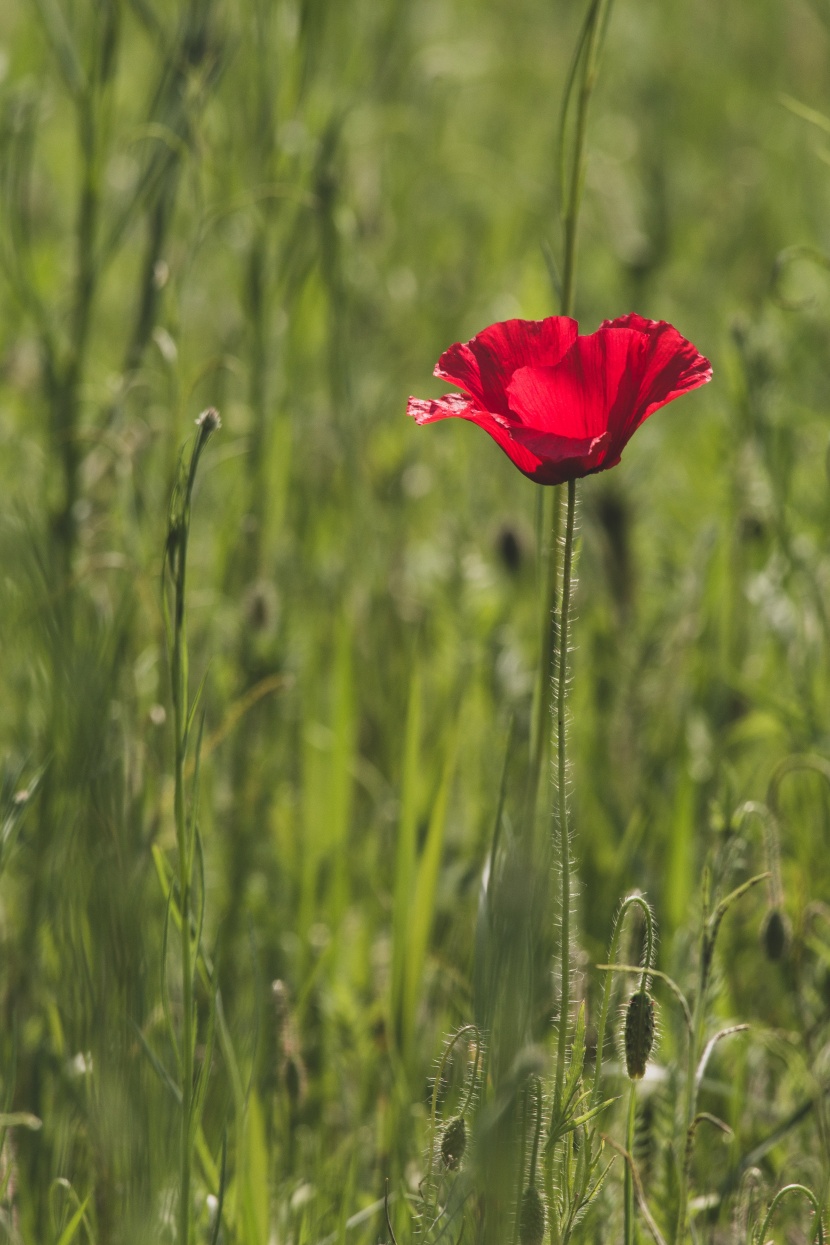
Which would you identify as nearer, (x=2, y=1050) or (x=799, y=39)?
(x=2, y=1050)

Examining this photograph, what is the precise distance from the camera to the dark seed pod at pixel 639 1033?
111 cm

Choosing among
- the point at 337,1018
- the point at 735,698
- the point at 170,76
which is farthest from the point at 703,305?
the point at 337,1018

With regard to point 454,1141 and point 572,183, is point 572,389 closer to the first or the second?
point 572,183

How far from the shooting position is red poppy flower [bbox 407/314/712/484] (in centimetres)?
112

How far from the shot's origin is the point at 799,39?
6.08 m

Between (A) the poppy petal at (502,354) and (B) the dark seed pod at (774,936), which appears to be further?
(B) the dark seed pod at (774,936)

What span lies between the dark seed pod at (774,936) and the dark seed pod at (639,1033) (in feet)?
1.15

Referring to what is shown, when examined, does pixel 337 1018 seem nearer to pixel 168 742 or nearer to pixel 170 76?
pixel 168 742

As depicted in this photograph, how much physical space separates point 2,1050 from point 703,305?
318 centimetres

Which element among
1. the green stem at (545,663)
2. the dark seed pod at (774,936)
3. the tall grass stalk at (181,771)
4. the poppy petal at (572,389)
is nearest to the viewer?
the tall grass stalk at (181,771)

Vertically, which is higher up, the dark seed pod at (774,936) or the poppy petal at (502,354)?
the poppy petal at (502,354)

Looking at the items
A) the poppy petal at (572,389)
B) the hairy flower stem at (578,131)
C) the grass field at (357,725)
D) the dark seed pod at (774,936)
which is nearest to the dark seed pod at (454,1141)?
the grass field at (357,725)

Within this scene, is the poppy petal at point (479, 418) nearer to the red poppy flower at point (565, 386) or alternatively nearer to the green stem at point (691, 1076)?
the red poppy flower at point (565, 386)

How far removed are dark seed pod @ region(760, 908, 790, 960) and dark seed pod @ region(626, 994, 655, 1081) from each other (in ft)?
1.15
